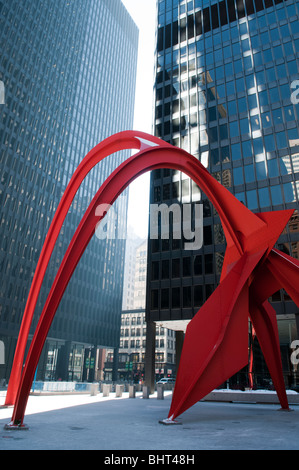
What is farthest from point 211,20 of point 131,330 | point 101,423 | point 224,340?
point 131,330

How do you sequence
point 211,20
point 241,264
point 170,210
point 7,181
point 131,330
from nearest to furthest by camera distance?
point 241,264
point 170,210
point 211,20
point 7,181
point 131,330

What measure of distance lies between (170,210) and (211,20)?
2689cm

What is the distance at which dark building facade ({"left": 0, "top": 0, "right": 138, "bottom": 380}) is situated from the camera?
2387 inches

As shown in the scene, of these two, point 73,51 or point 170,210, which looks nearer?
point 170,210

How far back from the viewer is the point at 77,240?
462 inches

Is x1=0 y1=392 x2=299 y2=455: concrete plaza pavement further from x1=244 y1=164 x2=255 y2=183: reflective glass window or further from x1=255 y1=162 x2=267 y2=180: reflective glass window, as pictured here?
x1=244 y1=164 x2=255 y2=183: reflective glass window

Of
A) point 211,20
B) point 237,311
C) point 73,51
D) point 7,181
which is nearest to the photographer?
point 237,311

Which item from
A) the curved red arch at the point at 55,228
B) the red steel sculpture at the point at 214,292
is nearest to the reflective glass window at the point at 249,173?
the red steel sculpture at the point at 214,292

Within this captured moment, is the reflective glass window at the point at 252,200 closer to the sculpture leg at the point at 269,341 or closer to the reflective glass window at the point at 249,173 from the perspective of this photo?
the reflective glass window at the point at 249,173

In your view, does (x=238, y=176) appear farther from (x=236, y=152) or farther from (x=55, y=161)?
(x=55, y=161)

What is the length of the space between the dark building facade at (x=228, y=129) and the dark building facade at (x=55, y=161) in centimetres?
3067

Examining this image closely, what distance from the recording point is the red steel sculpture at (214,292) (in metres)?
11.1

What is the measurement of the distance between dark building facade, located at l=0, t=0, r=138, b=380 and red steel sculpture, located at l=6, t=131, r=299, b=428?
4766 cm
